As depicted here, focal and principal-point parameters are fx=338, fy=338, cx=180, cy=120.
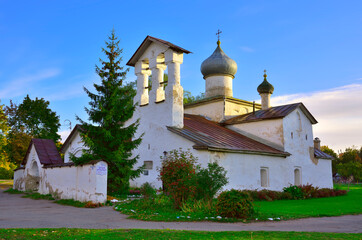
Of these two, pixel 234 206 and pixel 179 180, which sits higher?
pixel 179 180

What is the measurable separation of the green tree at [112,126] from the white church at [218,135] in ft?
5.85

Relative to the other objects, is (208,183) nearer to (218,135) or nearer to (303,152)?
(218,135)

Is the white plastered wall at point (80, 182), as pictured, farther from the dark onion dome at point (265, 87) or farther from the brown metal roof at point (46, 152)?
the dark onion dome at point (265, 87)

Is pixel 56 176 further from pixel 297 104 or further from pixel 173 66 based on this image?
pixel 297 104

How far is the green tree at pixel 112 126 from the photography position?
17.2 meters

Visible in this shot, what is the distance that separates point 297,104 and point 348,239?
1962 centimetres

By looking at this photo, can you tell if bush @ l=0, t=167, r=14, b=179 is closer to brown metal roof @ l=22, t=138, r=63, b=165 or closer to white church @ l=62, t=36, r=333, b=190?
white church @ l=62, t=36, r=333, b=190

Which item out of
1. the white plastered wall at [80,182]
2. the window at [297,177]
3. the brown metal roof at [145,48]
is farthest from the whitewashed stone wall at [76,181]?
the window at [297,177]

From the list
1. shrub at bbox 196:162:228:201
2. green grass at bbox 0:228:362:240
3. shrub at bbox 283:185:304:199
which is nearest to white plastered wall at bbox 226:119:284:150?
shrub at bbox 283:185:304:199

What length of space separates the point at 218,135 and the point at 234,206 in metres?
11.6

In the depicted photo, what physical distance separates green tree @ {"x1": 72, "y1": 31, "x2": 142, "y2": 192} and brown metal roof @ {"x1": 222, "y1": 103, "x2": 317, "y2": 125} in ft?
35.5

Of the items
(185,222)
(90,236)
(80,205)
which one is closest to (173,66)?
(80,205)

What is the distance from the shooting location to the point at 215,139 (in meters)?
20.6

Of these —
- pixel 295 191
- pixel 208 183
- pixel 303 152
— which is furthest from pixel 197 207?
pixel 303 152
